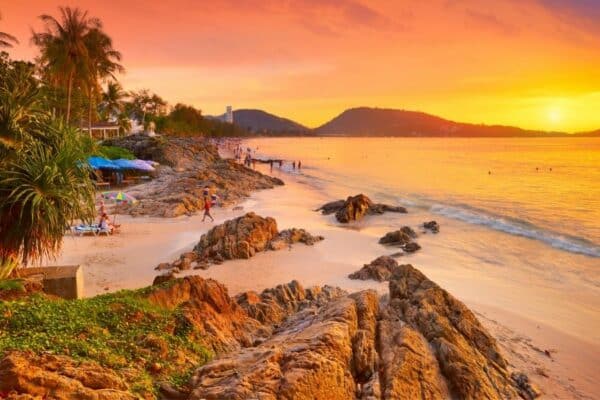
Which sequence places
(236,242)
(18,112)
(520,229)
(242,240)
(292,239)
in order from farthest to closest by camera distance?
(520,229)
(292,239)
(242,240)
(236,242)
(18,112)

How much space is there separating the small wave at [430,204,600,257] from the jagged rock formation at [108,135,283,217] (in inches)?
695

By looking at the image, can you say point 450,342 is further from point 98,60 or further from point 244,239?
point 98,60

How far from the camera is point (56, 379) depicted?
4.85m

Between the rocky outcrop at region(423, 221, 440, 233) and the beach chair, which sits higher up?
the beach chair

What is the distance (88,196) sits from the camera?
8.57 meters

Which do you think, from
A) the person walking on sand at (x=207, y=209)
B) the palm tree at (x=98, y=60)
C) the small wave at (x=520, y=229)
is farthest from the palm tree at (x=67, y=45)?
the small wave at (x=520, y=229)

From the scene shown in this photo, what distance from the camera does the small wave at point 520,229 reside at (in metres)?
23.7

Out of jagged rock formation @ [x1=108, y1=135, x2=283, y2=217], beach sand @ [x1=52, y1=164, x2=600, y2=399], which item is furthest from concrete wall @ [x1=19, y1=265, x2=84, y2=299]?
jagged rock formation @ [x1=108, y1=135, x2=283, y2=217]

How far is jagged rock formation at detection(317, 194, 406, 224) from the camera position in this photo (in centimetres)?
2933

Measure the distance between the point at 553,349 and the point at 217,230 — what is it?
12846 mm

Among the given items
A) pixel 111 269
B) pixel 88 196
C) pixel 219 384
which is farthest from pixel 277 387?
pixel 111 269

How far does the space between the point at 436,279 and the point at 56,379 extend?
14306 millimetres

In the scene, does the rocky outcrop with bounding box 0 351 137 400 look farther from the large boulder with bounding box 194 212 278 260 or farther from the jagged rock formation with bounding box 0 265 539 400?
the large boulder with bounding box 194 212 278 260

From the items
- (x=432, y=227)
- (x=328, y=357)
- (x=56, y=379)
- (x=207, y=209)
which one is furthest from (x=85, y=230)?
(x=432, y=227)
